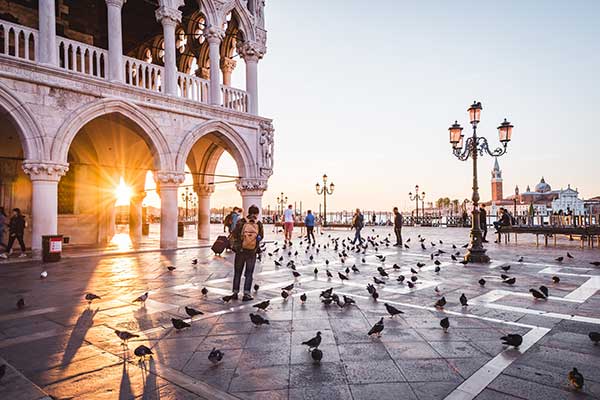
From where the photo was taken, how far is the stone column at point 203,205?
61.7ft

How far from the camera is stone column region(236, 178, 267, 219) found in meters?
16.1

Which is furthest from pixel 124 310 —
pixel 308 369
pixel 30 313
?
pixel 308 369

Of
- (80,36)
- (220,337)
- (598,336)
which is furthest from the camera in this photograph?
(80,36)

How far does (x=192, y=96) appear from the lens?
47.1 feet

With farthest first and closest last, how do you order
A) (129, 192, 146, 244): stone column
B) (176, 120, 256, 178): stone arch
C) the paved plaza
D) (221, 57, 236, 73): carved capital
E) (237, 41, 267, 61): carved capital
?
(129, 192, 146, 244): stone column
(221, 57, 236, 73): carved capital
(237, 41, 267, 61): carved capital
(176, 120, 256, 178): stone arch
the paved plaza

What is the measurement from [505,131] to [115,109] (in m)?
12.4

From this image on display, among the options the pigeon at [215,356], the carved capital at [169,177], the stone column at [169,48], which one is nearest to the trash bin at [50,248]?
the carved capital at [169,177]

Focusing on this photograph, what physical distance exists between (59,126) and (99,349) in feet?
31.1

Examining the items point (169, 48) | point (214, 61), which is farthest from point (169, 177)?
point (214, 61)

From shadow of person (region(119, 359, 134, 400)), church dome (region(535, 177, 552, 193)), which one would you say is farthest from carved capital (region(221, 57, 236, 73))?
church dome (region(535, 177, 552, 193))

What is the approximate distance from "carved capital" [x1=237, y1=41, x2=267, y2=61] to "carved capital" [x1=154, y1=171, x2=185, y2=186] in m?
6.86

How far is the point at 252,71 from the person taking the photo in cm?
1652

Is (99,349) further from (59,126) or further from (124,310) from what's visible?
(59,126)

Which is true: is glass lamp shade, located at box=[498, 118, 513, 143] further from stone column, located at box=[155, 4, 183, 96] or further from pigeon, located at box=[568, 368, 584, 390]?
stone column, located at box=[155, 4, 183, 96]
